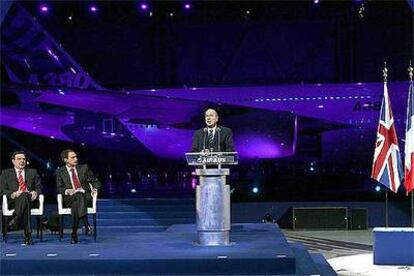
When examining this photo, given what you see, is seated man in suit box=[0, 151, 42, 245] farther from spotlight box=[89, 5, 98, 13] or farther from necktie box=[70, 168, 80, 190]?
spotlight box=[89, 5, 98, 13]

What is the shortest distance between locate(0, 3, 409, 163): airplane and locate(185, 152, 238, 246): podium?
5202 millimetres

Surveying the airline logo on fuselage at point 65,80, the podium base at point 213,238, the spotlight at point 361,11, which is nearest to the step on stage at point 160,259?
the podium base at point 213,238

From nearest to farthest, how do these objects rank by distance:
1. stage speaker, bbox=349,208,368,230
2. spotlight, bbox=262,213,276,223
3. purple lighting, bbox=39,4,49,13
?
spotlight, bbox=262,213,276,223
stage speaker, bbox=349,208,368,230
purple lighting, bbox=39,4,49,13

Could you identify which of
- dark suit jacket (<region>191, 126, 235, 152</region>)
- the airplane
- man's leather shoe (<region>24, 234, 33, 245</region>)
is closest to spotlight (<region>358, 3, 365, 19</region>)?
the airplane

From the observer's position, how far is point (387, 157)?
7.43m

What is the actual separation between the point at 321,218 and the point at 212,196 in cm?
522

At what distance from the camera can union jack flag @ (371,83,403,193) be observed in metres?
7.42

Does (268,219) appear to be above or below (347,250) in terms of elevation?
above

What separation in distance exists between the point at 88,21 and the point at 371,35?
15.9 feet

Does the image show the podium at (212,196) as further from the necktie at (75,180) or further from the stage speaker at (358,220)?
the stage speaker at (358,220)

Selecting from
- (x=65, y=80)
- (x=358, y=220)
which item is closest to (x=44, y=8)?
(x=65, y=80)

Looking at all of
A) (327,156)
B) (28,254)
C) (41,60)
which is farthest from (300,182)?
(28,254)

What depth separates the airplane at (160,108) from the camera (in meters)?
11.4

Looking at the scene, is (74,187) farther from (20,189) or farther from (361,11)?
(361,11)
